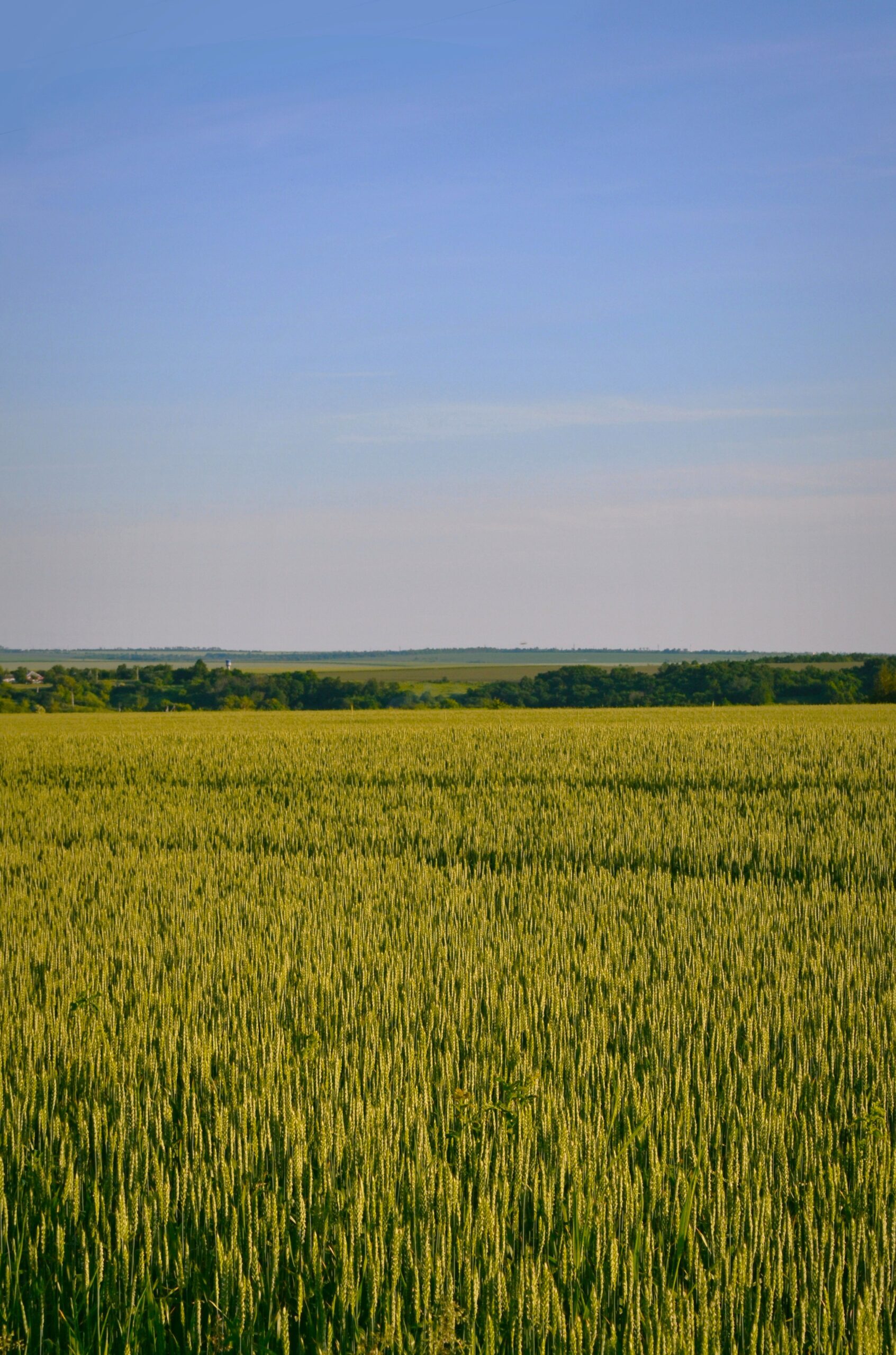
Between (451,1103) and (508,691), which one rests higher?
(508,691)

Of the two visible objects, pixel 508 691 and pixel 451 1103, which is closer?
pixel 451 1103

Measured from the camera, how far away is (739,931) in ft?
21.5

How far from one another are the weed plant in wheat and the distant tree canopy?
200ft

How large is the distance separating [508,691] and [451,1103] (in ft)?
245

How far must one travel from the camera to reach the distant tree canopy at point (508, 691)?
71188mm

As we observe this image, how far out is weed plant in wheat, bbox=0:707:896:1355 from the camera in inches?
102

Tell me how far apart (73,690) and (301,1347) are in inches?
2992

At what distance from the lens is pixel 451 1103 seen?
3.57 meters

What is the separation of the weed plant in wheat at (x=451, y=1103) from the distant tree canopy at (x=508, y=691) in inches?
2405

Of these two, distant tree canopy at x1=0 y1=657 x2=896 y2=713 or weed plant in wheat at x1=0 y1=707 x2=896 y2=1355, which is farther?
distant tree canopy at x1=0 y1=657 x2=896 y2=713

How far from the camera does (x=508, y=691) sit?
78.0 metres

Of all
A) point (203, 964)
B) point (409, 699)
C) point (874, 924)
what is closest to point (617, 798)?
point (874, 924)

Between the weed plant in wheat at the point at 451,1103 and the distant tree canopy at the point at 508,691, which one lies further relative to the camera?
the distant tree canopy at the point at 508,691

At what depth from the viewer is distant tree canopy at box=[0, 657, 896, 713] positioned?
7119cm
